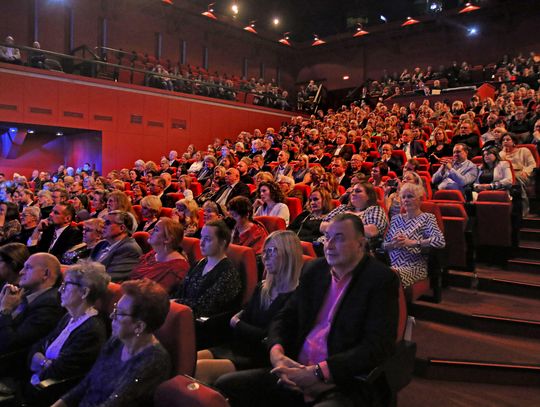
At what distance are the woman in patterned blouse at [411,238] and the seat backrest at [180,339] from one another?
1.32 metres

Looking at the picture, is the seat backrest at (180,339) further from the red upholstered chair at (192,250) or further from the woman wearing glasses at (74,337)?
the red upholstered chair at (192,250)

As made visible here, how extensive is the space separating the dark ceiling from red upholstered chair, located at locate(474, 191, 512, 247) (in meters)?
12.9

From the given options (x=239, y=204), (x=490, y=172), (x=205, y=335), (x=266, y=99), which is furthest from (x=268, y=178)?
(x=266, y=99)

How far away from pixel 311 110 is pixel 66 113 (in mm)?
6813

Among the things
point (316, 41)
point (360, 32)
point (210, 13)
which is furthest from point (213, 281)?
point (316, 41)

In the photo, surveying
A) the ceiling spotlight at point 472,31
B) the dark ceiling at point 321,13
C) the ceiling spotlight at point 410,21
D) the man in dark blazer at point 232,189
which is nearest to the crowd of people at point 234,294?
the man in dark blazer at point 232,189

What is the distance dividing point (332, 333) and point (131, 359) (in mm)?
635

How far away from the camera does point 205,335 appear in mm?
1974

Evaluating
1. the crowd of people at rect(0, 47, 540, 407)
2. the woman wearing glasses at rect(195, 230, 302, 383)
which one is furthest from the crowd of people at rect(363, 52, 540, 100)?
the woman wearing glasses at rect(195, 230, 302, 383)

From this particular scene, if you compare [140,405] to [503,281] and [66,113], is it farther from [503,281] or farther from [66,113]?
[66,113]

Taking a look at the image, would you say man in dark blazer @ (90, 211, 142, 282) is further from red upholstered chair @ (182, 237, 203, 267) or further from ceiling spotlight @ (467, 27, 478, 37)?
ceiling spotlight @ (467, 27, 478, 37)

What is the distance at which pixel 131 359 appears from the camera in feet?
4.75

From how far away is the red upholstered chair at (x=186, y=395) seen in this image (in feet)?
3.76

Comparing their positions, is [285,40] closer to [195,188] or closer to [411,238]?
[195,188]
